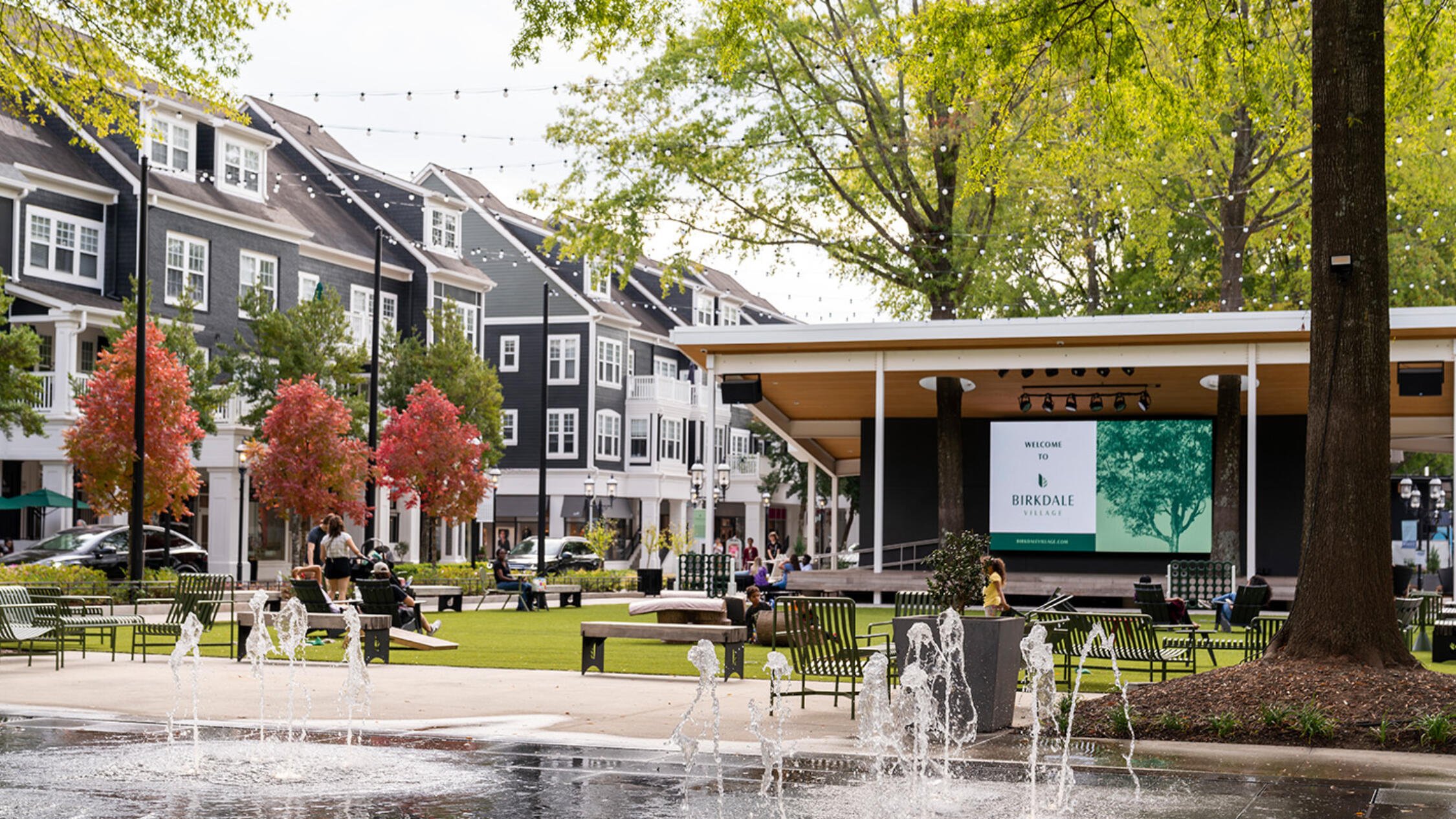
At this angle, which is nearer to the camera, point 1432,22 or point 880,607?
point 1432,22

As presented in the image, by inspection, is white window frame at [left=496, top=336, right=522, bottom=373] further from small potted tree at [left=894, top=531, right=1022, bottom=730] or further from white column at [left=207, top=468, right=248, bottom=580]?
small potted tree at [left=894, top=531, right=1022, bottom=730]

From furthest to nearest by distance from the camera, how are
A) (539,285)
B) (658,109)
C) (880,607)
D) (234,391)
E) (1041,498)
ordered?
1. (539,285)
2. (234,391)
3. (658,109)
4. (1041,498)
5. (880,607)

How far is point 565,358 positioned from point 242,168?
18884 mm

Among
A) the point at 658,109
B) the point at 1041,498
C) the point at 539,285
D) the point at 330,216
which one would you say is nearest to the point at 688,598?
the point at 1041,498

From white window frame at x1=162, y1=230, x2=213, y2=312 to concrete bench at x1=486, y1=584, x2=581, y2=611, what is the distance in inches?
427

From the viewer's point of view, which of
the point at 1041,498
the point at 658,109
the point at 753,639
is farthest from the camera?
the point at 658,109

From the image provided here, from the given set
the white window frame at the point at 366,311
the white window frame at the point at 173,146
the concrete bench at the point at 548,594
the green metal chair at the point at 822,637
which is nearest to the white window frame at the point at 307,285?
the white window frame at the point at 366,311

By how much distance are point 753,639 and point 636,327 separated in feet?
141

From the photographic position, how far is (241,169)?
43.8 metres

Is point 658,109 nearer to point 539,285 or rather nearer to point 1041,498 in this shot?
point 1041,498

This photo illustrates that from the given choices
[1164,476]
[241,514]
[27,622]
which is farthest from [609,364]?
[27,622]

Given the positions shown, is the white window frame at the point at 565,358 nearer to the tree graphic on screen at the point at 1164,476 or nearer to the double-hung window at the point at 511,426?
the double-hung window at the point at 511,426

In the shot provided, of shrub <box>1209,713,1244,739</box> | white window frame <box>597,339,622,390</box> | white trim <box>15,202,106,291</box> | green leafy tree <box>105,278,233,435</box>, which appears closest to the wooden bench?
shrub <box>1209,713,1244,739</box>

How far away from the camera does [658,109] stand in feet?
118
